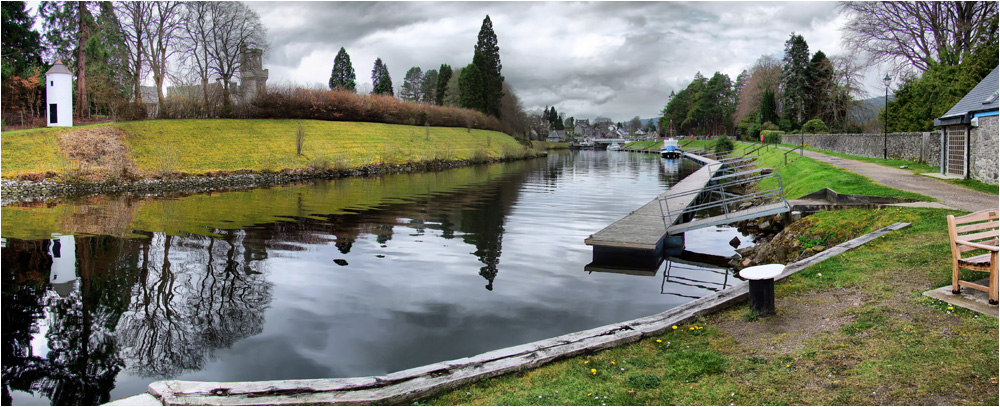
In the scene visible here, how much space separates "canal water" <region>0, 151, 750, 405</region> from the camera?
316 inches

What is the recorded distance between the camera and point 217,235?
16.7 m

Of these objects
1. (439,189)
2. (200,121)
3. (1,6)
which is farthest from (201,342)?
(1,6)

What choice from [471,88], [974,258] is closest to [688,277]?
[974,258]

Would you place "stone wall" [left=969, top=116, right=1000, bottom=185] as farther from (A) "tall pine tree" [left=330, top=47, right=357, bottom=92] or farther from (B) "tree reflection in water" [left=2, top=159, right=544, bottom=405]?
(A) "tall pine tree" [left=330, top=47, right=357, bottom=92]

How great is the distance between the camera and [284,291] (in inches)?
447

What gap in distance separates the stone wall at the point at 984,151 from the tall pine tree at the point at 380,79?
89.4 metres

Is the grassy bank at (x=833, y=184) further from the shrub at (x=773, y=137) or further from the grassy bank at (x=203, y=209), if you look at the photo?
the shrub at (x=773, y=137)

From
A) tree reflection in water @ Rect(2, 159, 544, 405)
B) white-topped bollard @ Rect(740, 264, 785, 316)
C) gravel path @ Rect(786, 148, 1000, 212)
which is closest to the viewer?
white-topped bollard @ Rect(740, 264, 785, 316)

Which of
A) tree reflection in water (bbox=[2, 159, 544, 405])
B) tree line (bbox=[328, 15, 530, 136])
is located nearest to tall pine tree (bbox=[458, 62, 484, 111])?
tree line (bbox=[328, 15, 530, 136])

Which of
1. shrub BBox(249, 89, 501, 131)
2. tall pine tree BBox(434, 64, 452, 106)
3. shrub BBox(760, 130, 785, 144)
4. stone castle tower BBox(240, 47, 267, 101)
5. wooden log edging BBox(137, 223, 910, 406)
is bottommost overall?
wooden log edging BBox(137, 223, 910, 406)

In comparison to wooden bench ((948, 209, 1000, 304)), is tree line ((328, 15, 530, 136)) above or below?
above

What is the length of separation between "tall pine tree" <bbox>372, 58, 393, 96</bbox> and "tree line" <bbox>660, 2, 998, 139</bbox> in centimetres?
5806

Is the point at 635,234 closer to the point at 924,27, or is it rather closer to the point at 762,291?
the point at 762,291

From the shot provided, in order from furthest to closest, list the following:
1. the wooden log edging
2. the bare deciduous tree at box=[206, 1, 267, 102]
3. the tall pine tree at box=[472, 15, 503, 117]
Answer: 1. the tall pine tree at box=[472, 15, 503, 117]
2. the bare deciduous tree at box=[206, 1, 267, 102]
3. the wooden log edging
